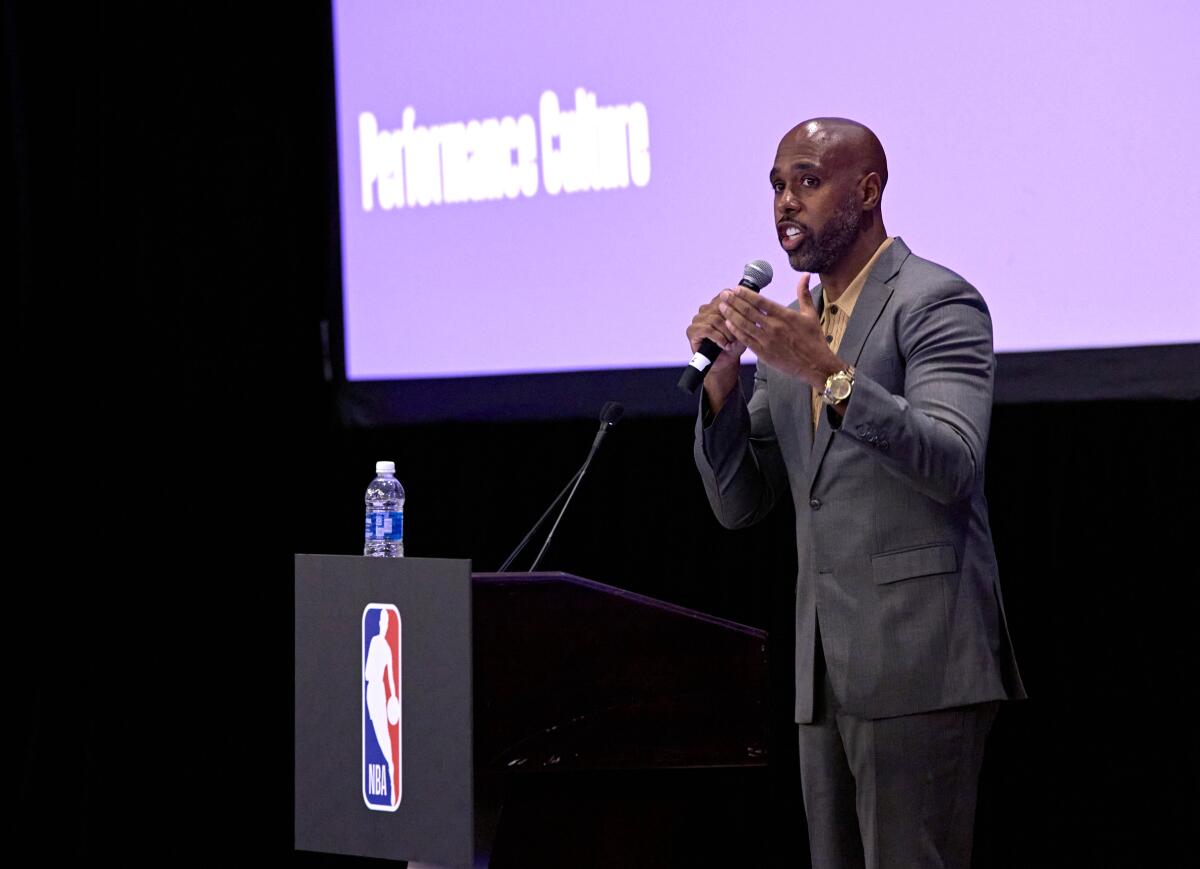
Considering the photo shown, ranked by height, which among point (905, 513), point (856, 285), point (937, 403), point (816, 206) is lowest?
point (905, 513)

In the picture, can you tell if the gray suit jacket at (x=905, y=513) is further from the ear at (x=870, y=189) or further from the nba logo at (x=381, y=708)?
the nba logo at (x=381, y=708)

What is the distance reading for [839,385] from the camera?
76.2 inches

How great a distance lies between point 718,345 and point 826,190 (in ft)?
1.18

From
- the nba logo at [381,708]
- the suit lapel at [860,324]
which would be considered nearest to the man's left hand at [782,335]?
the suit lapel at [860,324]

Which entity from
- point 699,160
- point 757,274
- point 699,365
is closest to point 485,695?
point 699,365

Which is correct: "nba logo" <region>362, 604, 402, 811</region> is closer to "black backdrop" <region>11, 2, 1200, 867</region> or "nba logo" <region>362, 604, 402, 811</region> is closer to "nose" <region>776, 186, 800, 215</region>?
"nose" <region>776, 186, 800, 215</region>

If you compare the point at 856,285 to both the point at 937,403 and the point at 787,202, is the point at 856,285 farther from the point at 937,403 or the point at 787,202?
the point at 937,403

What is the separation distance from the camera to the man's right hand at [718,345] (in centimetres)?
201

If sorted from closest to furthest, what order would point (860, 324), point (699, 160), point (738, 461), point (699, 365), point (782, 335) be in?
point (782, 335)
point (699, 365)
point (860, 324)
point (738, 461)
point (699, 160)

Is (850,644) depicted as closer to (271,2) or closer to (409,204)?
(409,204)

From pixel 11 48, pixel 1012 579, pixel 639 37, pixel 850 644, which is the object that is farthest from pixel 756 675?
pixel 11 48

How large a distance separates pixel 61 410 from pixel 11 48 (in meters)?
1.06

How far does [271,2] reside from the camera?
395 cm

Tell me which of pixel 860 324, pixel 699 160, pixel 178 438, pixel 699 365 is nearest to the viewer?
pixel 699 365
